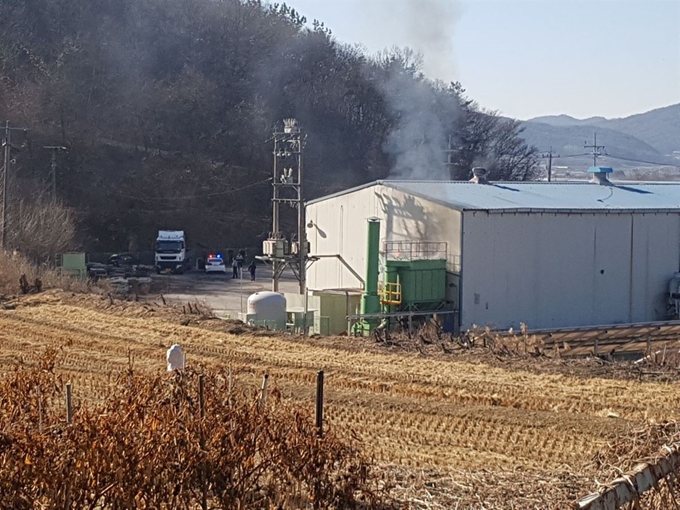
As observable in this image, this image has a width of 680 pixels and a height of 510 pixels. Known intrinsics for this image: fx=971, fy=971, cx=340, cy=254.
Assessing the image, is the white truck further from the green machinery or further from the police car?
the green machinery

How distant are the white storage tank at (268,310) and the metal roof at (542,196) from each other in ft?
16.9

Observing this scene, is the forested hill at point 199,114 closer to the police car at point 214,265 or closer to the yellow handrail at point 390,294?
the police car at point 214,265

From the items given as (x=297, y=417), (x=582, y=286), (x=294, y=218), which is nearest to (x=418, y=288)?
(x=582, y=286)

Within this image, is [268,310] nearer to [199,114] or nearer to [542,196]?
[542,196]

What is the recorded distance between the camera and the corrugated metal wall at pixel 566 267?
25.6 meters

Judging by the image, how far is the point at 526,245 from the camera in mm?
26250

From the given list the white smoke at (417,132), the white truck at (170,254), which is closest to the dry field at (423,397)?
the white truck at (170,254)

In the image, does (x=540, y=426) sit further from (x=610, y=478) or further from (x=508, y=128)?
(x=508, y=128)

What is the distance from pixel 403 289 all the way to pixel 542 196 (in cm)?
604

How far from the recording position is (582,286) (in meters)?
27.2

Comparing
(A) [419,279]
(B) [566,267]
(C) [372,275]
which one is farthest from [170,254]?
(B) [566,267]

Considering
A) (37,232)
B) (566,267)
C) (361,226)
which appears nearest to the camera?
(566,267)

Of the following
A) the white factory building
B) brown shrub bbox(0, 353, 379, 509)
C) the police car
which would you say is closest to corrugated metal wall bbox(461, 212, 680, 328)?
the white factory building

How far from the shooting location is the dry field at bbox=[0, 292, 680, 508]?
24.6 feet
